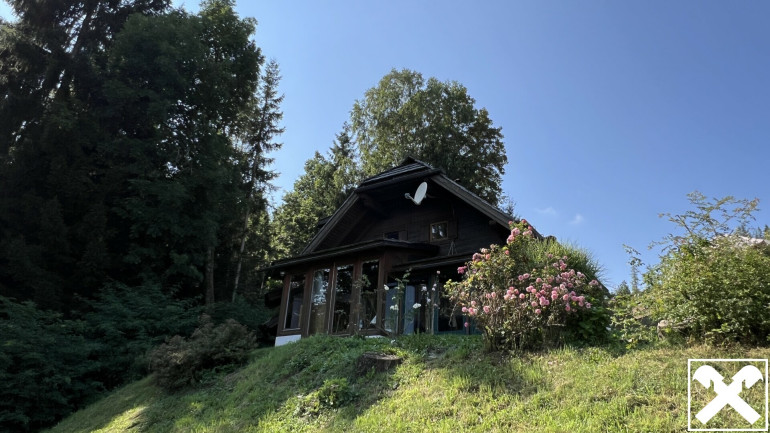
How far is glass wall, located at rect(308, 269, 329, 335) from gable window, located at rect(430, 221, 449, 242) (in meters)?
3.44

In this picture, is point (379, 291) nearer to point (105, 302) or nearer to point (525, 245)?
point (525, 245)

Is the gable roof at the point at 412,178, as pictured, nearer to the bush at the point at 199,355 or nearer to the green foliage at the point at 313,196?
the bush at the point at 199,355

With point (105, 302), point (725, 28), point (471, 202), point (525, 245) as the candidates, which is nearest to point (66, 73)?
point (105, 302)

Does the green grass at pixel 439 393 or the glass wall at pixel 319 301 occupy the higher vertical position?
the glass wall at pixel 319 301

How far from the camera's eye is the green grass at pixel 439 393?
4672 mm

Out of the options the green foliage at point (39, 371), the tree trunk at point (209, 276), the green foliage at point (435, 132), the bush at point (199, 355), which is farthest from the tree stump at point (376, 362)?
the green foliage at point (435, 132)

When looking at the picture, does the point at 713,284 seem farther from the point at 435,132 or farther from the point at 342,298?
the point at 435,132

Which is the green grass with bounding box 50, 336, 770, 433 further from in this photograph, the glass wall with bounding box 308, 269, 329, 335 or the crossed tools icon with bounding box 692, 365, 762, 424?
the glass wall with bounding box 308, 269, 329, 335

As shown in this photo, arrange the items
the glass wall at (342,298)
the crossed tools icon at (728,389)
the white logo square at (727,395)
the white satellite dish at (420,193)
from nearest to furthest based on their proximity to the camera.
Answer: the white logo square at (727,395) < the crossed tools icon at (728,389) < the glass wall at (342,298) < the white satellite dish at (420,193)

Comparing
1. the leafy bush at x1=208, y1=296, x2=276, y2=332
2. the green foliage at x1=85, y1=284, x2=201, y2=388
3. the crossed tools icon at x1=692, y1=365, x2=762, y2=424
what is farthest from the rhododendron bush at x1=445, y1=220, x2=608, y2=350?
the leafy bush at x1=208, y1=296, x2=276, y2=332

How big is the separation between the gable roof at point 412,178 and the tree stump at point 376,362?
7.24 metres

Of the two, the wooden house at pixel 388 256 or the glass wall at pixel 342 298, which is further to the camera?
the glass wall at pixel 342 298

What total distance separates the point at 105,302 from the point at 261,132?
49.7 ft

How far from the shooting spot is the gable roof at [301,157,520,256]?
14.5m
